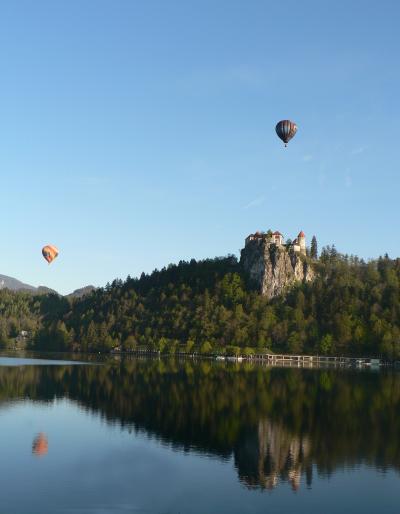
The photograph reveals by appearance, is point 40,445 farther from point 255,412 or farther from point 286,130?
point 286,130

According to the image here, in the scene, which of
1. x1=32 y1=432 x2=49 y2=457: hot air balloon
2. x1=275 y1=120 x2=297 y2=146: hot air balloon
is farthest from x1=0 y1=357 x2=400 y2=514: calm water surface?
x1=275 y1=120 x2=297 y2=146: hot air balloon

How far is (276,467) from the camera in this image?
51.0 m

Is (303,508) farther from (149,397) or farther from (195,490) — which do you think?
(149,397)

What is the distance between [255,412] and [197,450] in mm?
24734

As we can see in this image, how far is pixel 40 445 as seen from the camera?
5700cm

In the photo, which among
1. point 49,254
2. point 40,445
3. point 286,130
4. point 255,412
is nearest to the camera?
point 40,445

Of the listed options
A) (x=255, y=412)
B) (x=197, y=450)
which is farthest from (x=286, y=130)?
(x=197, y=450)

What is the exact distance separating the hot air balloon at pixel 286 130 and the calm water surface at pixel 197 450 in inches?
1688

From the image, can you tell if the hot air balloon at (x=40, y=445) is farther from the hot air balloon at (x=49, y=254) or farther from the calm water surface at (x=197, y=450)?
the hot air balloon at (x=49, y=254)

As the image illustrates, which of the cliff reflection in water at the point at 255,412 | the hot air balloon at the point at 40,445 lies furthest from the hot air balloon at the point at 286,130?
the hot air balloon at the point at 40,445

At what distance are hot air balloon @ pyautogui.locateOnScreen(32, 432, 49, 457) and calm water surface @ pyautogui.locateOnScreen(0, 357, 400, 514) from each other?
0.18m

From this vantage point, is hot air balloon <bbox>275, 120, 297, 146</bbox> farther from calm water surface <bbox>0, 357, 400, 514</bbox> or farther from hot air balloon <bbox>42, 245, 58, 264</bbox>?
hot air balloon <bbox>42, 245, 58, 264</bbox>

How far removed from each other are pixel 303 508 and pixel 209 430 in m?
26.3

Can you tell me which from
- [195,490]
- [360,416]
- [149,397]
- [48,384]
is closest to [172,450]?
[195,490]
